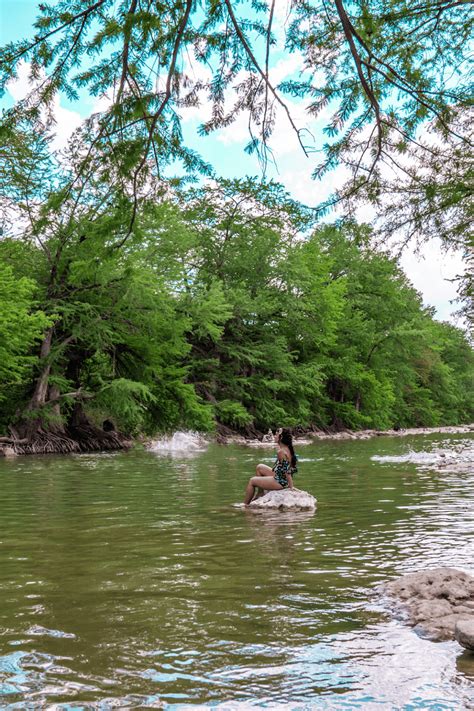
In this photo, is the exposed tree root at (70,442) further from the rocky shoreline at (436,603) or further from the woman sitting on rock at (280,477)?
the rocky shoreline at (436,603)

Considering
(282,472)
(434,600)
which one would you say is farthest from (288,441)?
(434,600)

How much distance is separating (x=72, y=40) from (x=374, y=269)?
55.0 metres

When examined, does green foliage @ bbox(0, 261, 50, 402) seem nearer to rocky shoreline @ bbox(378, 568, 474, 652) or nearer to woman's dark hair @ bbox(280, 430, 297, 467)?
woman's dark hair @ bbox(280, 430, 297, 467)

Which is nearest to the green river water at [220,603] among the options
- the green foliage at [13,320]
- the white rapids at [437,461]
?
the white rapids at [437,461]

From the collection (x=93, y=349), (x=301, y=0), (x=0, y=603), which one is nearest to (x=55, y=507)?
(x=0, y=603)

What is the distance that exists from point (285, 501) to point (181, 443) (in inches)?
934

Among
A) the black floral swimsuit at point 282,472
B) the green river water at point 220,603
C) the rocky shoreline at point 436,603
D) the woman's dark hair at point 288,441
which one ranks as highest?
the woman's dark hair at point 288,441

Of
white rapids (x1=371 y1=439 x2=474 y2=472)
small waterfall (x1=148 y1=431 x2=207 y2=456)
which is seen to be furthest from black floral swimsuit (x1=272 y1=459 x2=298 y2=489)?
small waterfall (x1=148 y1=431 x2=207 y2=456)

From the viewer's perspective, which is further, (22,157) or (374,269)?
(374,269)

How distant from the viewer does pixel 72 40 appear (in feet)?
22.7

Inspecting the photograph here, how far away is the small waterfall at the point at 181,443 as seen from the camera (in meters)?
33.0

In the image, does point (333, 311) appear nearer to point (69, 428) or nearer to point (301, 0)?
point (69, 428)

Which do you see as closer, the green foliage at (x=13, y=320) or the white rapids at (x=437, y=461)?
the white rapids at (x=437, y=461)

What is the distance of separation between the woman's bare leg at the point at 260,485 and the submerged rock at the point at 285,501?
10 centimetres
